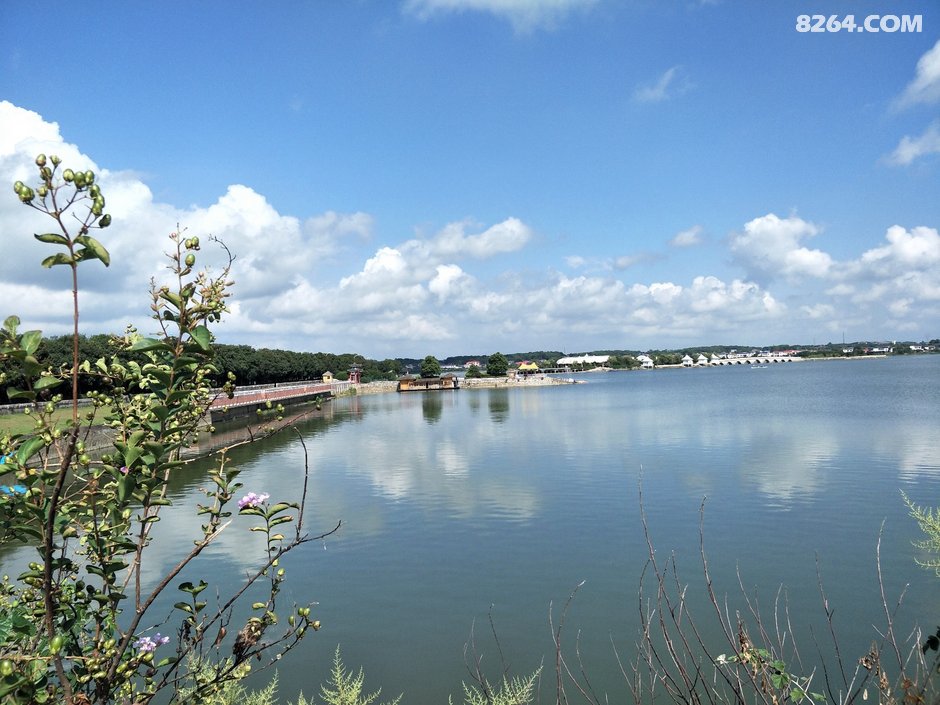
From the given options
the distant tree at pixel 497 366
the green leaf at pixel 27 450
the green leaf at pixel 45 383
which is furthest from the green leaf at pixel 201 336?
the distant tree at pixel 497 366

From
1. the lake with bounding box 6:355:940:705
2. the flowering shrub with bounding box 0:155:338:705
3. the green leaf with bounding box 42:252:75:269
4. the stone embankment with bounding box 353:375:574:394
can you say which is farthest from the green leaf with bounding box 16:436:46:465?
the stone embankment with bounding box 353:375:574:394

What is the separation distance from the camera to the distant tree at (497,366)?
135 meters

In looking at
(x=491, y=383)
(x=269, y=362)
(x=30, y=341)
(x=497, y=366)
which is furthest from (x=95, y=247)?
(x=497, y=366)

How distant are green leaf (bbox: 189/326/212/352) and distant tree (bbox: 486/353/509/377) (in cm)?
13249

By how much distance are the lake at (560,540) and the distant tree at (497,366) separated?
344 feet

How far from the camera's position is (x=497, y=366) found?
135125 millimetres

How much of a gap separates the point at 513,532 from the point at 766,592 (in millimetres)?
5725

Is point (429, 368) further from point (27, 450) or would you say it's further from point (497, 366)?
point (27, 450)

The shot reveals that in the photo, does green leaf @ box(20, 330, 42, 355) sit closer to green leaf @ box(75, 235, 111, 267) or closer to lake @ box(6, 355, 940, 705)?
green leaf @ box(75, 235, 111, 267)

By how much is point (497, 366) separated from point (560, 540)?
121m

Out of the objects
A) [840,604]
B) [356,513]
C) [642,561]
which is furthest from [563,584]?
[356,513]

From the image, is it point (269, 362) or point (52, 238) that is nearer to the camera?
point (52, 238)

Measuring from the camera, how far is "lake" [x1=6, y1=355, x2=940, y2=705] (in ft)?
31.4

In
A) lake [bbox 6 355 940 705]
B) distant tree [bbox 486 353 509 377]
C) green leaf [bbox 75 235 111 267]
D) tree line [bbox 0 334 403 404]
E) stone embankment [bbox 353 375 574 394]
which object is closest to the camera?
green leaf [bbox 75 235 111 267]
